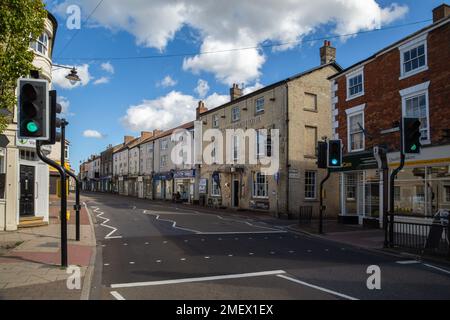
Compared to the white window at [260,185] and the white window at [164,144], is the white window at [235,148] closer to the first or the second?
the white window at [260,185]

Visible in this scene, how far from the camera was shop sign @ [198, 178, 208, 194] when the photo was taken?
3619 centimetres

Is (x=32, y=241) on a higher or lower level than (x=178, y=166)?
lower

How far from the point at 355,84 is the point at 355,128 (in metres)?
2.31

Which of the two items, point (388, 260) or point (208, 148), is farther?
point (208, 148)

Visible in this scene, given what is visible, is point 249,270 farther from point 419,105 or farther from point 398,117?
point 398,117

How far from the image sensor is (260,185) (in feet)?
92.5

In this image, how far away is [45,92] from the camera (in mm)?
7648

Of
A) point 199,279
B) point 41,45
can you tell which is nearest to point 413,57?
point 199,279

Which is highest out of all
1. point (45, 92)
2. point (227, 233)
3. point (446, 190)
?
point (45, 92)

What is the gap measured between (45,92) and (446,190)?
14.3 meters
